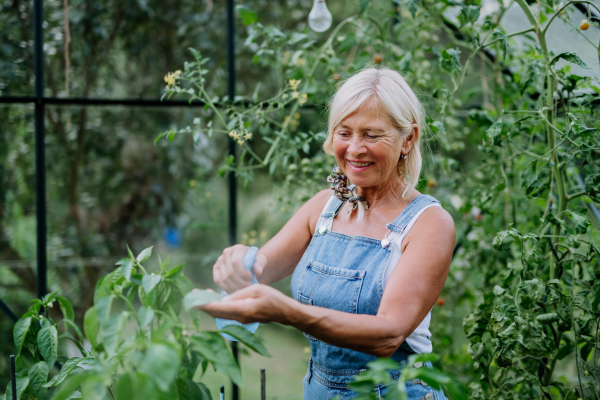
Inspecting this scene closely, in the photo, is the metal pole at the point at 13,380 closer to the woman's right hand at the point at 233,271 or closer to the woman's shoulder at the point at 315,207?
the woman's right hand at the point at 233,271

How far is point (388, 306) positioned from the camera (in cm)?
92

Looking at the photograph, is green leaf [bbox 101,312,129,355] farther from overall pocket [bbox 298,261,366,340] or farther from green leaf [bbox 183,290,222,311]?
overall pocket [bbox 298,261,366,340]

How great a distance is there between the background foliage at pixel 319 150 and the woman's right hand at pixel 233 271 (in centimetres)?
57

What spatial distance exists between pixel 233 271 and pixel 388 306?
338mm

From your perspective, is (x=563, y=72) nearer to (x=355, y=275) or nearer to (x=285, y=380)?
(x=355, y=275)

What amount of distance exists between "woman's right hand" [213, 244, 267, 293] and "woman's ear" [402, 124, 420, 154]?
0.47 metres

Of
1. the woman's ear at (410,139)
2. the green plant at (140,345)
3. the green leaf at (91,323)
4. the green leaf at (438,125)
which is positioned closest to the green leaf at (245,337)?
the green plant at (140,345)

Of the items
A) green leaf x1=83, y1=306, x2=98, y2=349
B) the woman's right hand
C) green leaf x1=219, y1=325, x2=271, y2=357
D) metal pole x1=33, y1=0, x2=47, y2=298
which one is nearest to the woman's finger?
the woman's right hand

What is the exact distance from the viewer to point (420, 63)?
209cm

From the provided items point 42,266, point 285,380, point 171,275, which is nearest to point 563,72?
point 171,275

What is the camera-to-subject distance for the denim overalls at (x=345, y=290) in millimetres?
1042

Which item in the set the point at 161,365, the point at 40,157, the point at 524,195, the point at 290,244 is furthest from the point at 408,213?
the point at 40,157

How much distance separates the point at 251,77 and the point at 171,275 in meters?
2.24

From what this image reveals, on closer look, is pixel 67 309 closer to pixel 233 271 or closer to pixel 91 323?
pixel 91 323
